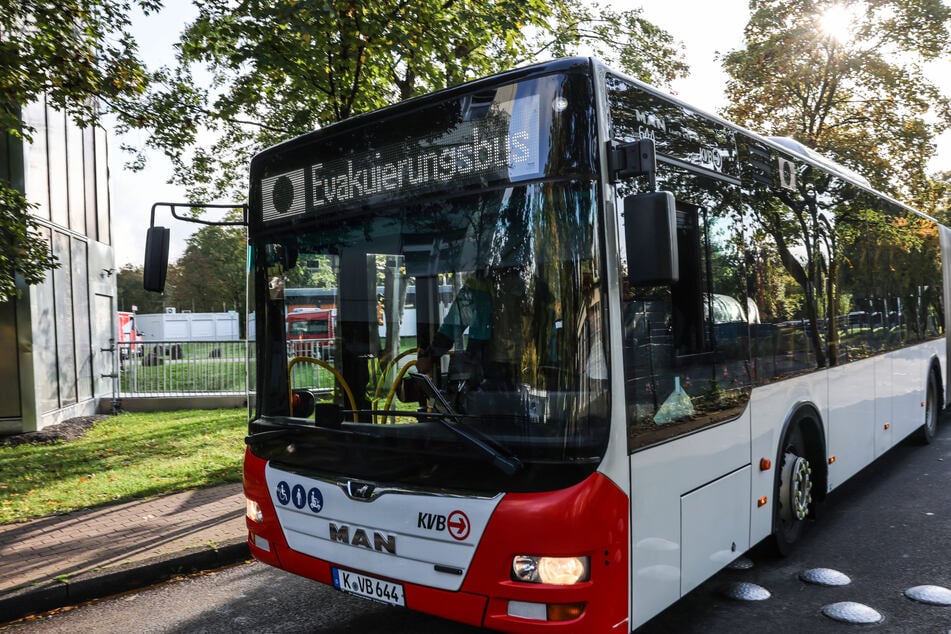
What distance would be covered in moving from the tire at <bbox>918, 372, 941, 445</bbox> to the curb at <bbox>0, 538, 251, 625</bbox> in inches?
338

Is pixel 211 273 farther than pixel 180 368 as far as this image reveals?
Yes

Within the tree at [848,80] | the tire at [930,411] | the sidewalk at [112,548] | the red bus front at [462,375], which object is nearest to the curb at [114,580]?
the sidewalk at [112,548]

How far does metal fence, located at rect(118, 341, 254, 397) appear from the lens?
15648 millimetres

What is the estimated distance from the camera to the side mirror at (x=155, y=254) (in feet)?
14.5

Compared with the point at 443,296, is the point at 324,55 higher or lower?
higher

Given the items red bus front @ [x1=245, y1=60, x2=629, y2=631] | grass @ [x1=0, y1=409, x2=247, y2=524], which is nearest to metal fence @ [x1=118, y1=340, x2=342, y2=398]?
grass @ [x1=0, y1=409, x2=247, y2=524]

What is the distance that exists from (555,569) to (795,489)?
283 cm

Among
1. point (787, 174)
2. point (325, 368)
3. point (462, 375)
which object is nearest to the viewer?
point (462, 375)

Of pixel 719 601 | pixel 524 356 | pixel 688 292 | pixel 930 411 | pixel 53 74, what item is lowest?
pixel 719 601

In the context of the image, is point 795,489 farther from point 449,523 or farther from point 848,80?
point 848,80

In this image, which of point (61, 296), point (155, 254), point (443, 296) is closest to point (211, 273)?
point (61, 296)

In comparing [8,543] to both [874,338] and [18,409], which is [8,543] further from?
[874,338]

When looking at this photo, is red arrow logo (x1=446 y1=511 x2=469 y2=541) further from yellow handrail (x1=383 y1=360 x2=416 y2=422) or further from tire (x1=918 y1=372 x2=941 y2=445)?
tire (x1=918 y1=372 x2=941 y2=445)

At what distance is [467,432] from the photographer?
3164 mm
